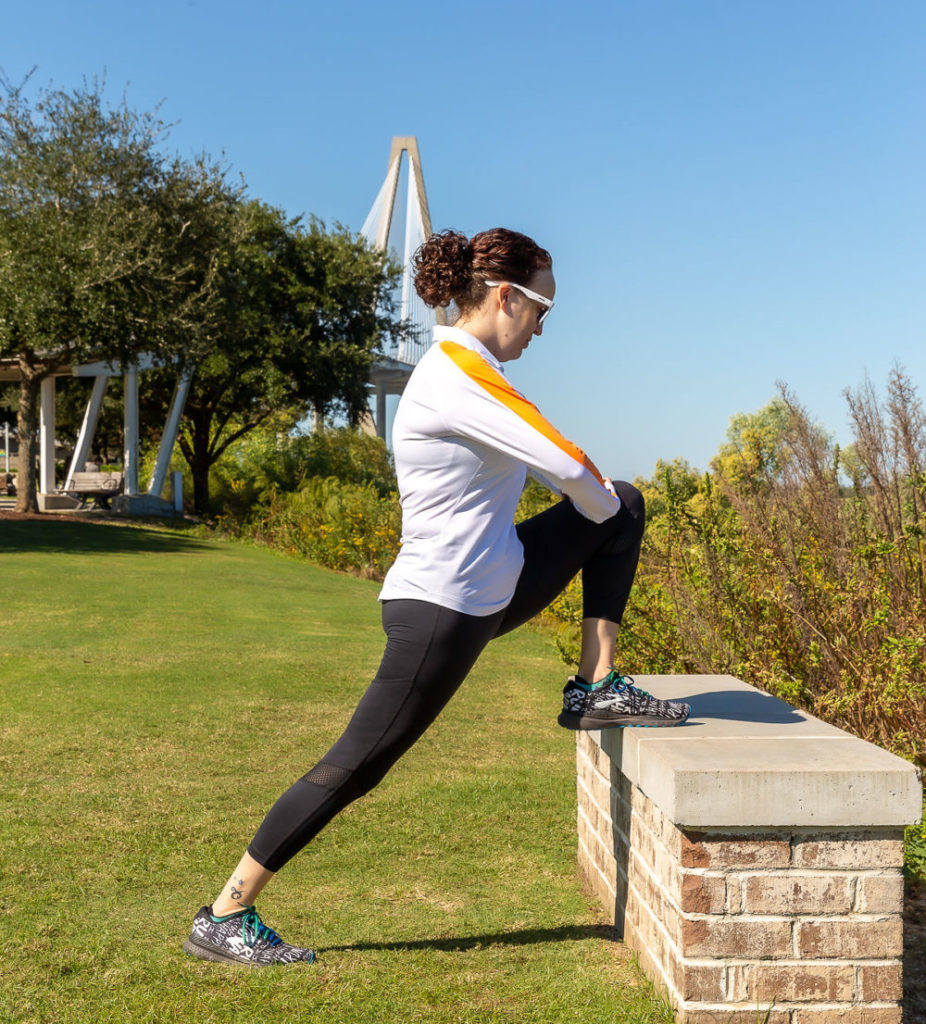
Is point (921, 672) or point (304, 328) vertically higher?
point (304, 328)

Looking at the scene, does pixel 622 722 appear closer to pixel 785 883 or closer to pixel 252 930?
pixel 785 883

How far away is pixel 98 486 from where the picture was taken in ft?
83.1

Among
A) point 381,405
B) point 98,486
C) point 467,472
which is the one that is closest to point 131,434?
point 98,486

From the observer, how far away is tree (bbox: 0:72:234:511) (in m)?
19.5

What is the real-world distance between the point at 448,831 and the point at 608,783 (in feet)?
4.26

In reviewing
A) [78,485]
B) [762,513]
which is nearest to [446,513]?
[762,513]

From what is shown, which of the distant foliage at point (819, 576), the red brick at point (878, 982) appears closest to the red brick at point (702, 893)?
the red brick at point (878, 982)

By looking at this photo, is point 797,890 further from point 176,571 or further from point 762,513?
point 176,571

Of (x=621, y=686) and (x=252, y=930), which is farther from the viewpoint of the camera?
(x=621, y=686)

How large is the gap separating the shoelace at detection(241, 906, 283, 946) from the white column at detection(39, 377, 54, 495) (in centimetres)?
2314

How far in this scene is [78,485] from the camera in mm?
25469

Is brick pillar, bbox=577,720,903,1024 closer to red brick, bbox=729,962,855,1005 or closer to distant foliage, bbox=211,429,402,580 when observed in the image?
red brick, bbox=729,962,855,1005

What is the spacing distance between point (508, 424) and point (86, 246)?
18700mm

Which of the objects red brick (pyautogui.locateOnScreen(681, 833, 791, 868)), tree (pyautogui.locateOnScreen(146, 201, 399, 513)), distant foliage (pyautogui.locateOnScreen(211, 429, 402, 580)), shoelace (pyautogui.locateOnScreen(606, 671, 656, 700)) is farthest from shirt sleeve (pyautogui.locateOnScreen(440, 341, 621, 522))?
tree (pyautogui.locateOnScreen(146, 201, 399, 513))
